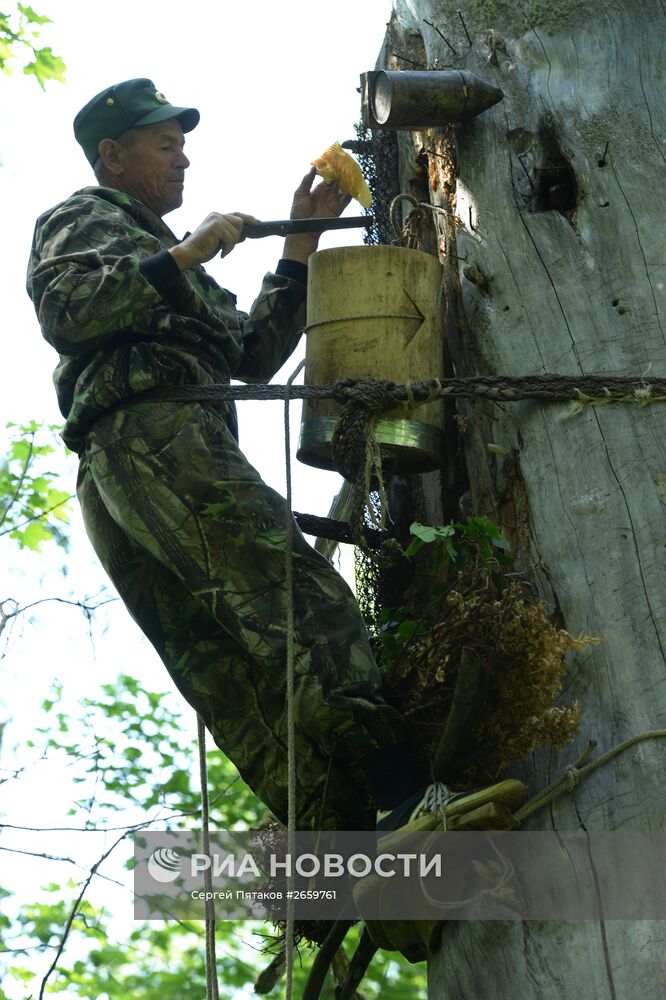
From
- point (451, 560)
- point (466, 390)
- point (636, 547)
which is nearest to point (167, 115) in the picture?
point (466, 390)

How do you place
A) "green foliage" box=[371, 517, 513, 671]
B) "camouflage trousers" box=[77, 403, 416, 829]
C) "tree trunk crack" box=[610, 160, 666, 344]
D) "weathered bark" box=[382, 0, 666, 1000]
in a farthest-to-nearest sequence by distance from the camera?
"tree trunk crack" box=[610, 160, 666, 344] → "camouflage trousers" box=[77, 403, 416, 829] → "green foliage" box=[371, 517, 513, 671] → "weathered bark" box=[382, 0, 666, 1000]

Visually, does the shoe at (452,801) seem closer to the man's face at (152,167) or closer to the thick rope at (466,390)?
the thick rope at (466,390)

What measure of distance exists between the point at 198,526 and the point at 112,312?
0.68 meters

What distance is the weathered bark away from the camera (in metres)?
3.34

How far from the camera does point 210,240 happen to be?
4.20 meters

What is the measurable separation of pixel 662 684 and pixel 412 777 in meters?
0.76

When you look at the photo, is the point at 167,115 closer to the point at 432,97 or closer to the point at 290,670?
the point at 432,97

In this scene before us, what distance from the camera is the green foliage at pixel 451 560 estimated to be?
12.0 feet

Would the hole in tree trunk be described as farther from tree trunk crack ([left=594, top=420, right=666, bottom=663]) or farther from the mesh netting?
the mesh netting

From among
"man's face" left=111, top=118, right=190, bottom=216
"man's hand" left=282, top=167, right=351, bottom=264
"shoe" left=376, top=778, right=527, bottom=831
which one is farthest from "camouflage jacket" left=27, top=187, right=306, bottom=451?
"shoe" left=376, top=778, right=527, bottom=831

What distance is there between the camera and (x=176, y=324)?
4.13m

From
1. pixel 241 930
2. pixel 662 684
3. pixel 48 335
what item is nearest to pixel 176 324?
pixel 48 335

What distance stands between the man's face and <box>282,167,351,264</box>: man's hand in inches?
18.1

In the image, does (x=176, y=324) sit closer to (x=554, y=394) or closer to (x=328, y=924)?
(x=554, y=394)
